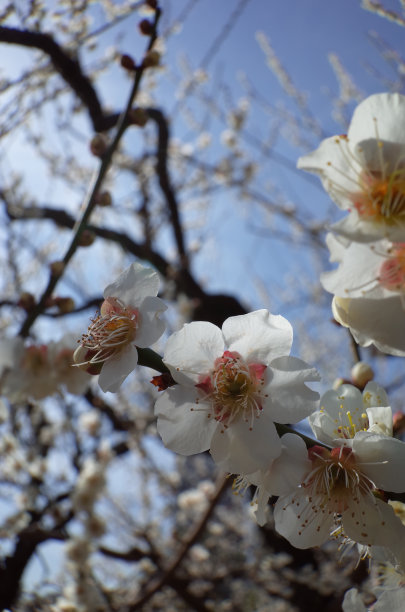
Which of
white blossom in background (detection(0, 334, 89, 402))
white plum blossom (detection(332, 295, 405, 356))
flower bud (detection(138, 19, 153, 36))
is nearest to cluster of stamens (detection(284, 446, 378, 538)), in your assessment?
white plum blossom (detection(332, 295, 405, 356))

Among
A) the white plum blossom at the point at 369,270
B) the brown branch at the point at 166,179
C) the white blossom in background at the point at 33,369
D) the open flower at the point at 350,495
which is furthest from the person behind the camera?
the brown branch at the point at 166,179

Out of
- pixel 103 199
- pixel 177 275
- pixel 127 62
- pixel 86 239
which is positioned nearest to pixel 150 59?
pixel 127 62

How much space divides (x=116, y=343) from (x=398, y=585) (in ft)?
2.44

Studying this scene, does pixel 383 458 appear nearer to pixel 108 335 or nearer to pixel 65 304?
pixel 108 335

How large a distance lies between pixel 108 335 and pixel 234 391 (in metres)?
0.28

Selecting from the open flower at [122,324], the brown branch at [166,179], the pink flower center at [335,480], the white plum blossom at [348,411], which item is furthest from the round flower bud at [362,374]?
the brown branch at [166,179]

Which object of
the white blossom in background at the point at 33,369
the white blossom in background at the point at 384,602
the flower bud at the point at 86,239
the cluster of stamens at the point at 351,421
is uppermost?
the flower bud at the point at 86,239

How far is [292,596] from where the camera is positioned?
336 centimetres

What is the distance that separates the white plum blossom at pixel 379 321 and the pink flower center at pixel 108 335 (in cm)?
41

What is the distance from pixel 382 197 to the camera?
2.34 feet

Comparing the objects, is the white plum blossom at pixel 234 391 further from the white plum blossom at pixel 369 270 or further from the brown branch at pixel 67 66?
the brown branch at pixel 67 66

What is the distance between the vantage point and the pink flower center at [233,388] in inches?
31.7

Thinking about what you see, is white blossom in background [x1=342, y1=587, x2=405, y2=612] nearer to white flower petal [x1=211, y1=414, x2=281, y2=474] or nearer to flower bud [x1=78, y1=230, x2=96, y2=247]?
A: white flower petal [x1=211, y1=414, x2=281, y2=474]

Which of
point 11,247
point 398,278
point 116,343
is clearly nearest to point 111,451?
point 11,247
